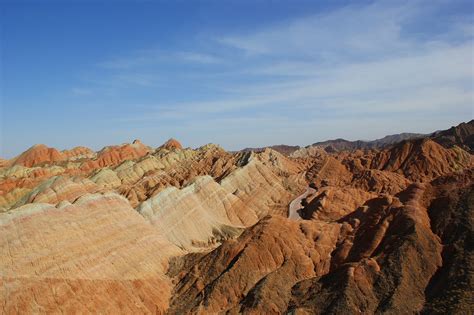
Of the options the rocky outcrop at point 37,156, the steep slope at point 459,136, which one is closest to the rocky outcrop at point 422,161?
the steep slope at point 459,136

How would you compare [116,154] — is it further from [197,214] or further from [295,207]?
[197,214]

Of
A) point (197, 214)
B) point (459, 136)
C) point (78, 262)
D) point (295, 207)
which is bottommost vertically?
point (295, 207)

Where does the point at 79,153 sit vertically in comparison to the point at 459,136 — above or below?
below

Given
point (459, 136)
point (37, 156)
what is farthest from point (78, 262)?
point (459, 136)

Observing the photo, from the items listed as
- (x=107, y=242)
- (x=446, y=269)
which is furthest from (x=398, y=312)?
(x=107, y=242)

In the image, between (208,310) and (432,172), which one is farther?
(432,172)

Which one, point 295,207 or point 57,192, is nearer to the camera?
point 57,192

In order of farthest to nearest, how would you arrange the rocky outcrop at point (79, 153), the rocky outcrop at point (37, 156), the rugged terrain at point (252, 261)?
the rocky outcrop at point (79, 153), the rocky outcrop at point (37, 156), the rugged terrain at point (252, 261)

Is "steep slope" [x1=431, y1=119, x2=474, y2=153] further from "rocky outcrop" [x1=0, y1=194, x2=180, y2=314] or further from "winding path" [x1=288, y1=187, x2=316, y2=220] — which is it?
"rocky outcrop" [x1=0, y1=194, x2=180, y2=314]

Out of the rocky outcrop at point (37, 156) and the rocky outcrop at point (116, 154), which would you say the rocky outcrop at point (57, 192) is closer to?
the rocky outcrop at point (116, 154)

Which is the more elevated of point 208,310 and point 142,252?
point 142,252

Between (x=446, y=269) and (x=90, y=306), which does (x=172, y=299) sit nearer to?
(x=90, y=306)
